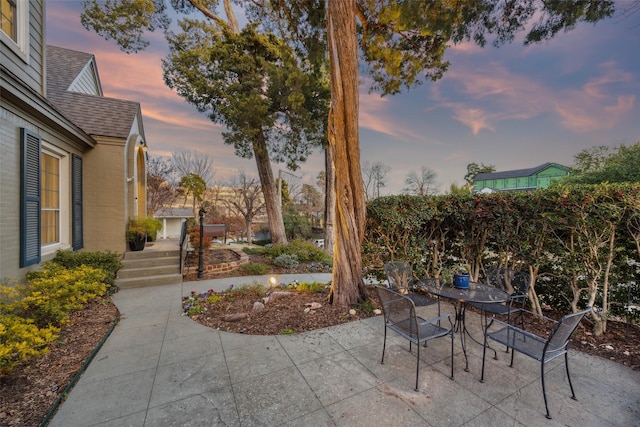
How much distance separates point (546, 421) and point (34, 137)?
7.45 meters

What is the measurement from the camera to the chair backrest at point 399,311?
2.33m

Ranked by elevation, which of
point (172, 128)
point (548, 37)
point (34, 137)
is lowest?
point (34, 137)

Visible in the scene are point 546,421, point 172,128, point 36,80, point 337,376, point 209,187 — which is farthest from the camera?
point 209,187

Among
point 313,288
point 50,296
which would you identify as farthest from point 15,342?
point 313,288

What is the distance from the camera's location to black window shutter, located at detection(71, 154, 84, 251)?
5258 millimetres

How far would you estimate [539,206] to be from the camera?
11.8ft

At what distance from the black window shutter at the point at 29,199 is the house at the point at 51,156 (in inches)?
0.5

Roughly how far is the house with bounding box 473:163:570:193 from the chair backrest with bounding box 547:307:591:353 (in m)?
31.6

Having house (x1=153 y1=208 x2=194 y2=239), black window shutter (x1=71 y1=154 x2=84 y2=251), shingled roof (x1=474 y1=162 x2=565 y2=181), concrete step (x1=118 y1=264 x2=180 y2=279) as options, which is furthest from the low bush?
shingled roof (x1=474 y1=162 x2=565 y2=181)

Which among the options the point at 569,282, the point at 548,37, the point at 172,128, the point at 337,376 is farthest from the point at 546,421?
the point at 172,128

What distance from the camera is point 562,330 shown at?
6.57ft

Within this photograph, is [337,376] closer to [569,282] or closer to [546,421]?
[546,421]

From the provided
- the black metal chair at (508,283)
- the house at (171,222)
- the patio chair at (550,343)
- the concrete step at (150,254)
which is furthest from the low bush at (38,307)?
the house at (171,222)

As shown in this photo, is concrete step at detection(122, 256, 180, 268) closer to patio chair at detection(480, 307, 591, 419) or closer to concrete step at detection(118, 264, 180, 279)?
concrete step at detection(118, 264, 180, 279)
